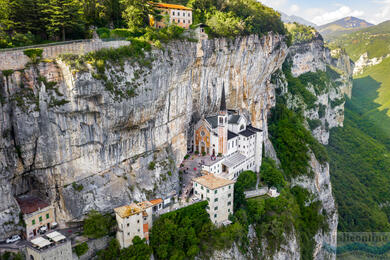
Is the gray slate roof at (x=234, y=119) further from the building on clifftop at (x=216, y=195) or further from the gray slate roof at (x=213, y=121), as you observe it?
the building on clifftop at (x=216, y=195)

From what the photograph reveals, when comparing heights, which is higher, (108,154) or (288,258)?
(108,154)

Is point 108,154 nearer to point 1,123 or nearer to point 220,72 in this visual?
point 1,123

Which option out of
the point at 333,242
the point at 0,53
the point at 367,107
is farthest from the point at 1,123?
the point at 367,107

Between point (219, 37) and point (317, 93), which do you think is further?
point (317, 93)

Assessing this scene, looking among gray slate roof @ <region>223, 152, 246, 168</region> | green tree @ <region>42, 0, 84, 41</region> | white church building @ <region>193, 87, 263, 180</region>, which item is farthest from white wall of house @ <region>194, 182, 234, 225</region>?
green tree @ <region>42, 0, 84, 41</region>

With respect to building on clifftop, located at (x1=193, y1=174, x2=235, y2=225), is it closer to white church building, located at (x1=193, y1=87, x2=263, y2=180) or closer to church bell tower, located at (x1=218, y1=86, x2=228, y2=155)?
white church building, located at (x1=193, y1=87, x2=263, y2=180)

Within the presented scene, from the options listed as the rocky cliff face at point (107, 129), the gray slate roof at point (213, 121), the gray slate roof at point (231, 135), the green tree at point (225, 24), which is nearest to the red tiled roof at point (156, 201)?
the rocky cliff face at point (107, 129)

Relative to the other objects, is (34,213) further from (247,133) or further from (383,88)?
(383,88)
